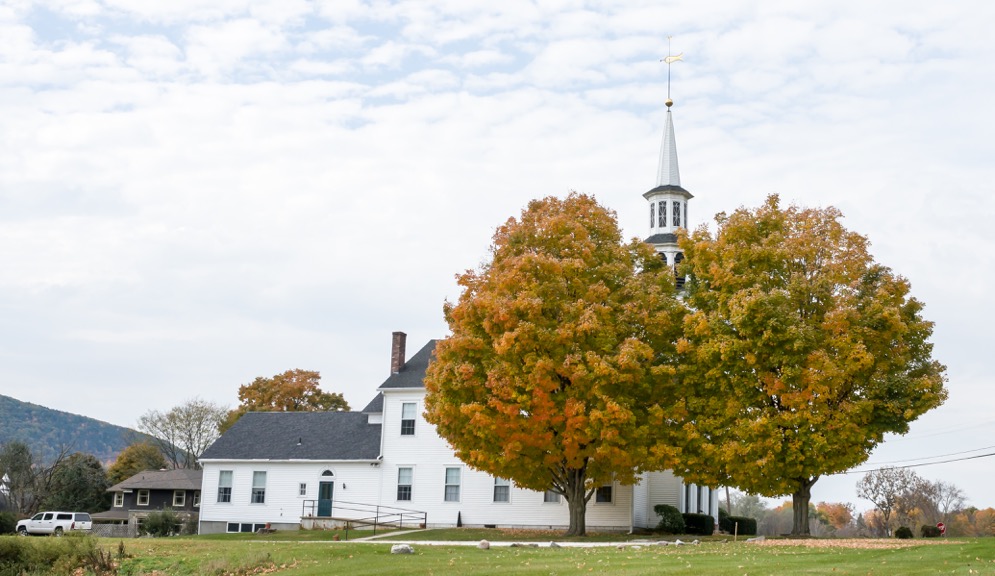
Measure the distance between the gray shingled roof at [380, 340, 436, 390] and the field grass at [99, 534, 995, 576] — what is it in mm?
16630

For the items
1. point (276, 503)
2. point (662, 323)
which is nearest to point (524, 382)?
point (662, 323)

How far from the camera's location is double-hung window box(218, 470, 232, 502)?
162 ft

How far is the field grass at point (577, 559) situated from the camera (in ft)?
67.4

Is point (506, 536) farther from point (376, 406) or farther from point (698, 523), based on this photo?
point (376, 406)

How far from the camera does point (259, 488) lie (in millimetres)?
48906

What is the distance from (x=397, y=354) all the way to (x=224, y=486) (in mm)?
10965

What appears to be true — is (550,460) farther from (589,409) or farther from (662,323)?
(662,323)

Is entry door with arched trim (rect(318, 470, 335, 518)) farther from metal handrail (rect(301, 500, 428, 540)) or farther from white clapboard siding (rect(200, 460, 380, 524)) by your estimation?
metal handrail (rect(301, 500, 428, 540))

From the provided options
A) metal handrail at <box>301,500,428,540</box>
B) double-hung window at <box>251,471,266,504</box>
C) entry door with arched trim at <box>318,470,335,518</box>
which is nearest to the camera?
metal handrail at <box>301,500,428,540</box>

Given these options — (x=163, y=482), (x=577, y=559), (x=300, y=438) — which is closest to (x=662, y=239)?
(x=300, y=438)

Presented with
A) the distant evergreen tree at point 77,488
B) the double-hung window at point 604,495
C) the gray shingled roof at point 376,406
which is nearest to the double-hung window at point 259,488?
the gray shingled roof at point 376,406

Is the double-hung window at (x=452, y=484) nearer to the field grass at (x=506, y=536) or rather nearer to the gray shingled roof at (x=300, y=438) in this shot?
the field grass at (x=506, y=536)

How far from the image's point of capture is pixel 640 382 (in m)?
34.7

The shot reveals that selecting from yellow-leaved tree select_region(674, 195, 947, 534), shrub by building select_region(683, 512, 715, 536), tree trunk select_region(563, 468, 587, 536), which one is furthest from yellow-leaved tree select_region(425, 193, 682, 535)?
shrub by building select_region(683, 512, 715, 536)
